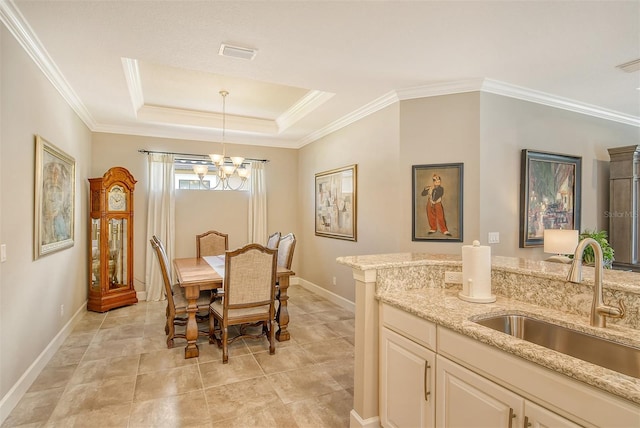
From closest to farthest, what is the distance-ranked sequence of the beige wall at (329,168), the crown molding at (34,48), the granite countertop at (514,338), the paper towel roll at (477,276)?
1. the granite countertop at (514,338)
2. the paper towel roll at (477,276)
3. the crown molding at (34,48)
4. the beige wall at (329,168)

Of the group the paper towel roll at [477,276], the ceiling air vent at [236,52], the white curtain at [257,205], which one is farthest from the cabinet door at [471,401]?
the white curtain at [257,205]

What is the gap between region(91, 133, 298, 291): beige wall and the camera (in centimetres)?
521

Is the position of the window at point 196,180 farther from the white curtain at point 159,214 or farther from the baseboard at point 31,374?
the baseboard at point 31,374

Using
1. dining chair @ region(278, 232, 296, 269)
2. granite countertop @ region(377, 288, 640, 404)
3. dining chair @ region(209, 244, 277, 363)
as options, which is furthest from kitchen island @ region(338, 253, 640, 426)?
dining chair @ region(278, 232, 296, 269)

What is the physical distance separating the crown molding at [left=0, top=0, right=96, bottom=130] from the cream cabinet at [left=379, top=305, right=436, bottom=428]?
303 centimetres

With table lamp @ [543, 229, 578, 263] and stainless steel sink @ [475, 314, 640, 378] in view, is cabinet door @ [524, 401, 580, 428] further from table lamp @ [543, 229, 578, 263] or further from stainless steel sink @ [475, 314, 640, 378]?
table lamp @ [543, 229, 578, 263]

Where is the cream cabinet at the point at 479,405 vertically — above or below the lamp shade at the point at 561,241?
below

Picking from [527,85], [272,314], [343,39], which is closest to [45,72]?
[343,39]

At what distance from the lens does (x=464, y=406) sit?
1.43 meters

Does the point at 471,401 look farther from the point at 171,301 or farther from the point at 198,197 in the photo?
the point at 198,197

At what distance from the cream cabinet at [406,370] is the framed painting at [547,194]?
2610 mm

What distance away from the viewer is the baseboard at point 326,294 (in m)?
4.70

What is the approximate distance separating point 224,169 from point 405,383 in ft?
11.0

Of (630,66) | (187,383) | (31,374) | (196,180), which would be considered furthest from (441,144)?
(31,374)
